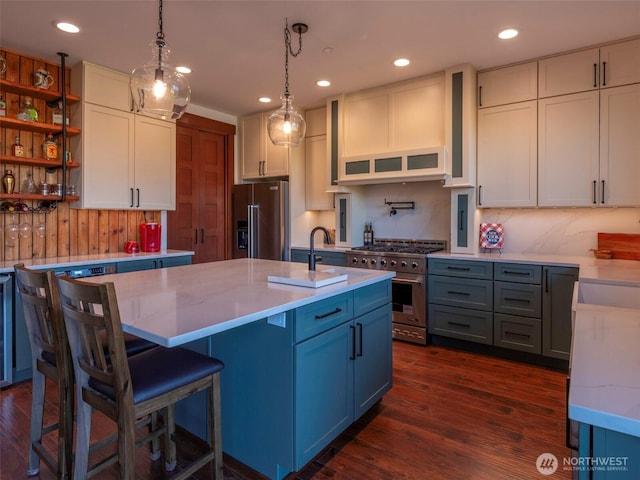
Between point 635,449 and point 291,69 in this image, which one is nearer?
point 635,449

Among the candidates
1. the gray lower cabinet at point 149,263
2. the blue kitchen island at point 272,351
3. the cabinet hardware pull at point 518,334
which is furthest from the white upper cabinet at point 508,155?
the gray lower cabinet at point 149,263

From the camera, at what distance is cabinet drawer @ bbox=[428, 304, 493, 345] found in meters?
3.43

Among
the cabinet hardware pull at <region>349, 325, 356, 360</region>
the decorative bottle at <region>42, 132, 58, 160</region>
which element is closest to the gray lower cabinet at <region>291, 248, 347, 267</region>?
the cabinet hardware pull at <region>349, 325, 356, 360</region>

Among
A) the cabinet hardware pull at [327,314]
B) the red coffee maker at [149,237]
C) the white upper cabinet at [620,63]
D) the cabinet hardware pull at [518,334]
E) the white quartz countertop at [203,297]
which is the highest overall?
the white upper cabinet at [620,63]

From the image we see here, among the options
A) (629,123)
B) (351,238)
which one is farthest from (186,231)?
(629,123)

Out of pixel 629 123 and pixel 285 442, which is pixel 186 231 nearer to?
pixel 285 442

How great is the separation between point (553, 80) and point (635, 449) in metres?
3.46

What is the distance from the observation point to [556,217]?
362 cm

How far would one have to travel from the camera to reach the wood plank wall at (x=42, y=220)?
128 inches

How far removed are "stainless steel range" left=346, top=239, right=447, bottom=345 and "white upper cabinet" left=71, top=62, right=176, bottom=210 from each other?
91.7 inches

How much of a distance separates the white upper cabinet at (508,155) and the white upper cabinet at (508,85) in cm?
6

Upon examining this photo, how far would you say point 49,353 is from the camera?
5.67 ft

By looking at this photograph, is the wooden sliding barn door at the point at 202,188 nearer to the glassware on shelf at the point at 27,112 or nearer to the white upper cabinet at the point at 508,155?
the glassware on shelf at the point at 27,112

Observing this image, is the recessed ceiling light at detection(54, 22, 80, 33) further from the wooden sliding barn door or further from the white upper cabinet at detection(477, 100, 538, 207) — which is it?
the white upper cabinet at detection(477, 100, 538, 207)
